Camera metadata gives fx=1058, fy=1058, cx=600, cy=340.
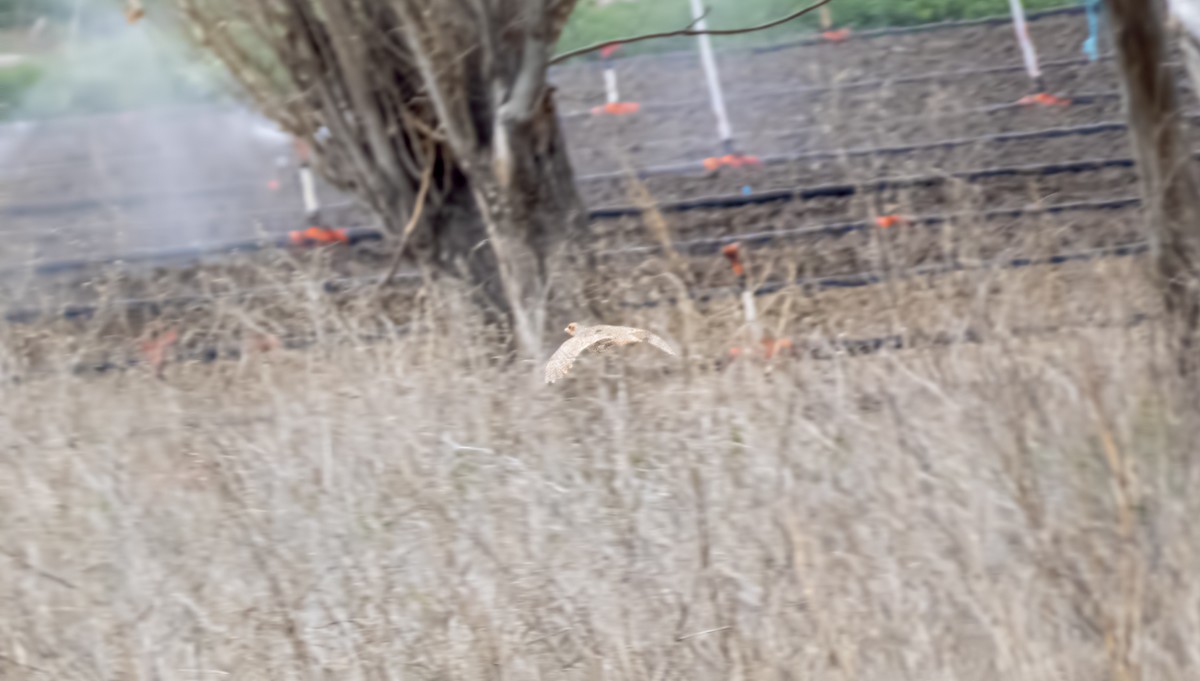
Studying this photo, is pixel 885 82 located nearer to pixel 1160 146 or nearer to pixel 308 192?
pixel 1160 146

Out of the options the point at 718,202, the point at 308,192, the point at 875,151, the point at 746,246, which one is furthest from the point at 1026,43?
the point at 308,192

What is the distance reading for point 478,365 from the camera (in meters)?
4.17

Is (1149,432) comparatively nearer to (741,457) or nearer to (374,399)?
(741,457)

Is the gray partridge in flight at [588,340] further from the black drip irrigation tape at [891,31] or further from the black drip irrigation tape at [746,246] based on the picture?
the black drip irrigation tape at [891,31]

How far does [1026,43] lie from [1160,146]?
12.8 ft

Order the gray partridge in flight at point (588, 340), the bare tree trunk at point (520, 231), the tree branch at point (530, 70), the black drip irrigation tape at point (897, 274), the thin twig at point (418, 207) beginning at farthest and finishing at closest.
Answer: the thin twig at point (418, 207)
the bare tree trunk at point (520, 231)
the tree branch at point (530, 70)
the black drip irrigation tape at point (897, 274)
the gray partridge in flight at point (588, 340)

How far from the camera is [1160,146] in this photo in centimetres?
392

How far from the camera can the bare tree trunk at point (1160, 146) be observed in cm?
382

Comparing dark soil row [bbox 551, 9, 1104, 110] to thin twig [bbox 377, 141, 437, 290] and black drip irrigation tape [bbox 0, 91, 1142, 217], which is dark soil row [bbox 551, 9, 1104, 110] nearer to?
black drip irrigation tape [bbox 0, 91, 1142, 217]

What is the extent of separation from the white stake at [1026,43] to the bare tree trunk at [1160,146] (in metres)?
3.70

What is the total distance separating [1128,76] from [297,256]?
14.3 feet

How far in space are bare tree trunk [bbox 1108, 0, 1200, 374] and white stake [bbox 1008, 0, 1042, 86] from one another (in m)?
3.70

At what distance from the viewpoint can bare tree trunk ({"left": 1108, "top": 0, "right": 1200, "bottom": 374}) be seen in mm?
3818

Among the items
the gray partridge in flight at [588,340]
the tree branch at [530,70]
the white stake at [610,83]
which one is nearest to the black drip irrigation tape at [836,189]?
the white stake at [610,83]
